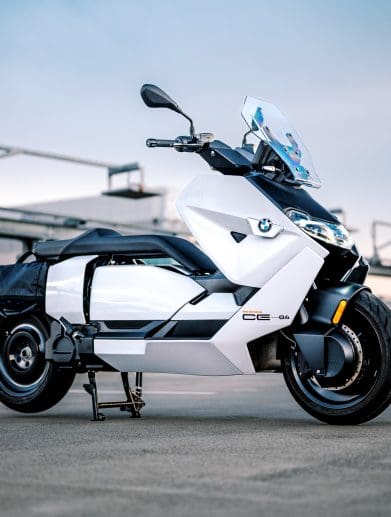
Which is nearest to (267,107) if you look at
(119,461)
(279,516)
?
(119,461)

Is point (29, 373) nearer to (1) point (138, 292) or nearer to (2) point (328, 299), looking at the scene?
(1) point (138, 292)

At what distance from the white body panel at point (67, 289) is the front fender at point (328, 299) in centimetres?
137

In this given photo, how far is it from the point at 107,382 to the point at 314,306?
5.61m

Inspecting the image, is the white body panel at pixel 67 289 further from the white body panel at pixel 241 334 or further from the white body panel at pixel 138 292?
the white body panel at pixel 241 334

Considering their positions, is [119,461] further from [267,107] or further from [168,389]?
[168,389]

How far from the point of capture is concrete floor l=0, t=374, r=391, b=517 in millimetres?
2932

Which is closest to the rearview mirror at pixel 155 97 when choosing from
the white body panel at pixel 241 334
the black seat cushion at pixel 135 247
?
the black seat cushion at pixel 135 247

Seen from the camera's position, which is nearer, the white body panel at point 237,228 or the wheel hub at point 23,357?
the white body panel at point 237,228

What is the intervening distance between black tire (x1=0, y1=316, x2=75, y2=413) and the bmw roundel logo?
154 centimetres

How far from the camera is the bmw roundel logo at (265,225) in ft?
17.7

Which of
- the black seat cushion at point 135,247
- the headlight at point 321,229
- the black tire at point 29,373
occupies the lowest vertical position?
the black tire at point 29,373

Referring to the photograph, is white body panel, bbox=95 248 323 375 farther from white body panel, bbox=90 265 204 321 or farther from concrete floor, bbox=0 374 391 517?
concrete floor, bbox=0 374 391 517

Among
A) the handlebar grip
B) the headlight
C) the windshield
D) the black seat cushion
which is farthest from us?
the handlebar grip

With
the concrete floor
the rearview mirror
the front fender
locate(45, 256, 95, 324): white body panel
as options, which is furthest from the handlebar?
the concrete floor
